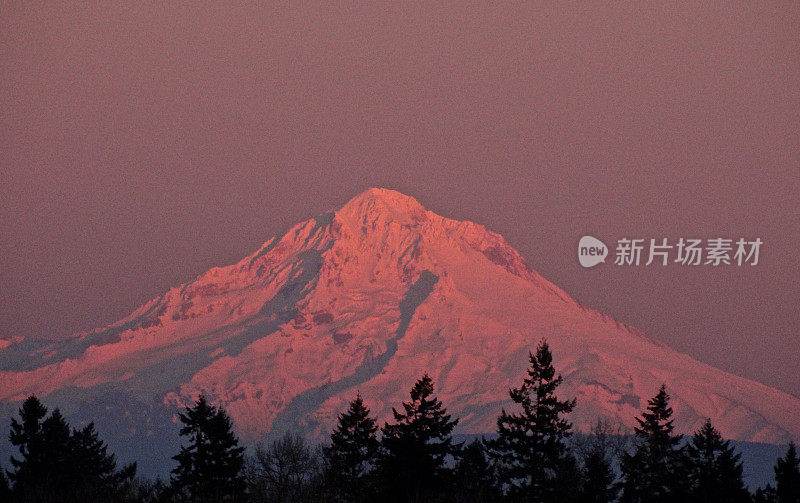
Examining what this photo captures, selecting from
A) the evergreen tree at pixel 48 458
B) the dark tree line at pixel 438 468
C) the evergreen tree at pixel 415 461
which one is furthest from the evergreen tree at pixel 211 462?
the evergreen tree at pixel 415 461

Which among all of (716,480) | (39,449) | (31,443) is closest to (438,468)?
A: (716,480)

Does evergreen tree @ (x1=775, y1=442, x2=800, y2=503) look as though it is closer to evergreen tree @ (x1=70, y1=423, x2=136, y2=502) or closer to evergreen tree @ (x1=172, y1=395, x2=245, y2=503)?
evergreen tree @ (x1=172, y1=395, x2=245, y2=503)

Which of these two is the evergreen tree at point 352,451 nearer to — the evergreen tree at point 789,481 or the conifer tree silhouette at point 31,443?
the conifer tree silhouette at point 31,443

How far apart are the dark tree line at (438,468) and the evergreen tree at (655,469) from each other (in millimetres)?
80

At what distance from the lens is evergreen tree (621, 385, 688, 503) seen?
71.1 m

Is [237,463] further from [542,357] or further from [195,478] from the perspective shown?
[542,357]

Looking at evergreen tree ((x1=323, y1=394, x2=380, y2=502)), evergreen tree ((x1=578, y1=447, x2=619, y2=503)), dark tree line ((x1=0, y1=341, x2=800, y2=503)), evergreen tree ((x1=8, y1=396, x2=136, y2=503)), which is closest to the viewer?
evergreen tree ((x1=578, y1=447, x2=619, y2=503))

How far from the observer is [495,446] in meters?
69.1

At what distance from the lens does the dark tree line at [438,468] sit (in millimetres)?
59031

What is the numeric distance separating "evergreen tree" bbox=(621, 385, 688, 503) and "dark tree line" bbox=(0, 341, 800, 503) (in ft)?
0.26

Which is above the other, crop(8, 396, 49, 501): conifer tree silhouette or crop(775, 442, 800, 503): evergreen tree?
crop(8, 396, 49, 501): conifer tree silhouette

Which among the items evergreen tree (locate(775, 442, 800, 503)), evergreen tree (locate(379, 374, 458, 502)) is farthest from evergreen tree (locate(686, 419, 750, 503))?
evergreen tree (locate(379, 374, 458, 502))

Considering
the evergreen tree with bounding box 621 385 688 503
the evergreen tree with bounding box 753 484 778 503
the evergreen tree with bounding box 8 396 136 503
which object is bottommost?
the evergreen tree with bounding box 753 484 778 503

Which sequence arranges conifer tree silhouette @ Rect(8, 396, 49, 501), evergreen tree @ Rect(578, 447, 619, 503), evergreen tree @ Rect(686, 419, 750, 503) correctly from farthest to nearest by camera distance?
conifer tree silhouette @ Rect(8, 396, 49, 501) → evergreen tree @ Rect(686, 419, 750, 503) → evergreen tree @ Rect(578, 447, 619, 503)
